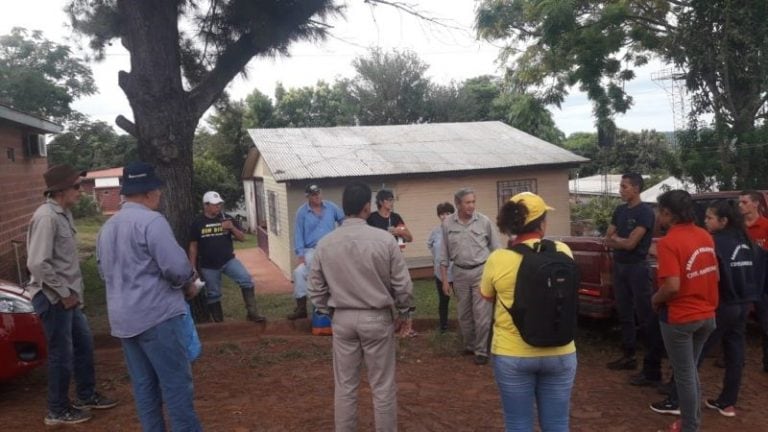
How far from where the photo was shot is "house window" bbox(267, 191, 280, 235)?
49.6ft

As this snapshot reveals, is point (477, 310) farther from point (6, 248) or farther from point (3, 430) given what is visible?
point (6, 248)

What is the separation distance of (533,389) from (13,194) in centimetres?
912

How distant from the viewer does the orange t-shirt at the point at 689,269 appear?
3.78 m

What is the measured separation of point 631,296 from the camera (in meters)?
5.31

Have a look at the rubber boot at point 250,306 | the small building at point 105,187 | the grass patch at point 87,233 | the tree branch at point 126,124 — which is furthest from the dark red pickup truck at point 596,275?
the small building at point 105,187

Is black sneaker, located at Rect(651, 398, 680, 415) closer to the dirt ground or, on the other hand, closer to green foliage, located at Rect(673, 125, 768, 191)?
the dirt ground

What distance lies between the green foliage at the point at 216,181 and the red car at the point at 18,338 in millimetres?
19822

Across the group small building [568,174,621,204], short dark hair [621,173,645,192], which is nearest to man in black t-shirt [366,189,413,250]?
short dark hair [621,173,645,192]

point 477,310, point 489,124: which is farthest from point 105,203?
point 477,310

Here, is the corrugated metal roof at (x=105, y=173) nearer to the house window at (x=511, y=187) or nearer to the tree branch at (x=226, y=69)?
the house window at (x=511, y=187)

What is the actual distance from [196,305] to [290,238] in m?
6.19

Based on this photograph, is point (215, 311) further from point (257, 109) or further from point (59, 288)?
point (257, 109)

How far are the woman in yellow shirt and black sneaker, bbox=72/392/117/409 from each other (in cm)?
325

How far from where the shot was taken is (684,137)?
1320 cm
